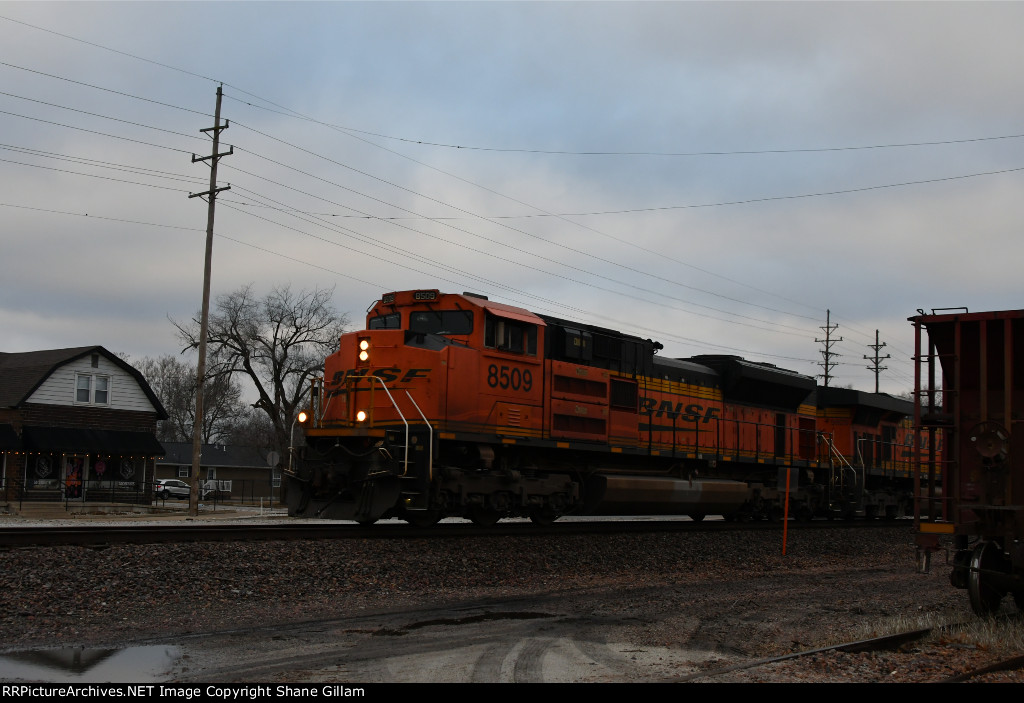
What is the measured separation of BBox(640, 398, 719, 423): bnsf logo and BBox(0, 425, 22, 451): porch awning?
84.4 ft

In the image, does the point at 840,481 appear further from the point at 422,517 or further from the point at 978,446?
the point at 978,446

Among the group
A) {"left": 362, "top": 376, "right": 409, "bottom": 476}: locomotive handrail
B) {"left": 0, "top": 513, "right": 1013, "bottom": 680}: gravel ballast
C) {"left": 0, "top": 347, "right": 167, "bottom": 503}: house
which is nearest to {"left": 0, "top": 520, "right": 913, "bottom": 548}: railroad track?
{"left": 0, "top": 513, "right": 1013, "bottom": 680}: gravel ballast

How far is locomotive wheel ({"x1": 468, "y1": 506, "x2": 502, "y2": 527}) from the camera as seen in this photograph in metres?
15.7

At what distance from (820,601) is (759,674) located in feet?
17.6

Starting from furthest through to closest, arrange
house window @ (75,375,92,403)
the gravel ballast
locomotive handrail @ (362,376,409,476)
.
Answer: house window @ (75,375,92,403) < locomotive handrail @ (362,376,409,476) < the gravel ballast

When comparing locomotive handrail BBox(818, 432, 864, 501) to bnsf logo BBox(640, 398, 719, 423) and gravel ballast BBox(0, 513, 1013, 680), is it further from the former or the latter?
gravel ballast BBox(0, 513, 1013, 680)

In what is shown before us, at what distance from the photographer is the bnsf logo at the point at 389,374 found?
14.3 metres

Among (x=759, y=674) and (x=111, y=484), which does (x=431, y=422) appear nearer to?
(x=759, y=674)

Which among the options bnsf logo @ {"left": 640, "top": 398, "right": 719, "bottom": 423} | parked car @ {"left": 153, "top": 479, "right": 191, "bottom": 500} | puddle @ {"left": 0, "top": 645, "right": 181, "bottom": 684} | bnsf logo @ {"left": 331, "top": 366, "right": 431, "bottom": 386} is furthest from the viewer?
parked car @ {"left": 153, "top": 479, "right": 191, "bottom": 500}

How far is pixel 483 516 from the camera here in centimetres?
1589

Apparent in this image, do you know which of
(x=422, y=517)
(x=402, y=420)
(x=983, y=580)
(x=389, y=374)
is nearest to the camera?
(x=983, y=580)

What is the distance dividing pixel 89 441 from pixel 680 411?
85.1ft

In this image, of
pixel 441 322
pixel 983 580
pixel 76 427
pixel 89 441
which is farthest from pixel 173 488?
pixel 983 580
